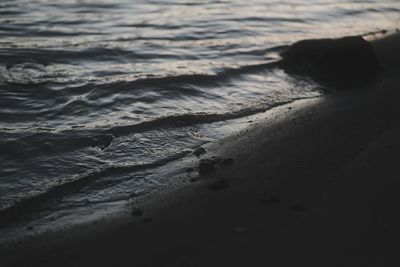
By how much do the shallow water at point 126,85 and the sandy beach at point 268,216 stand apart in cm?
40

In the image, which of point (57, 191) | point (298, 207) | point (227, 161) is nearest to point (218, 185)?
point (227, 161)

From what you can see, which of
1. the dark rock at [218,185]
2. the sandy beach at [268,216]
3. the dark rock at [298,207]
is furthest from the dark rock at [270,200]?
the dark rock at [218,185]

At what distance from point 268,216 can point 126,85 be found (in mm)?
3443

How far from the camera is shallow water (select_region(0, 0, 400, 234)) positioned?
3975 millimetres

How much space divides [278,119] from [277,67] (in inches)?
92.1

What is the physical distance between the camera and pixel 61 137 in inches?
184

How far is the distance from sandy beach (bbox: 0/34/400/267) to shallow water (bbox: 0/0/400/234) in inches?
15.7

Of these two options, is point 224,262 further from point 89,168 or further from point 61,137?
point 61,137

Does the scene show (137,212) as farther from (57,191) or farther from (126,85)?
(126,85)

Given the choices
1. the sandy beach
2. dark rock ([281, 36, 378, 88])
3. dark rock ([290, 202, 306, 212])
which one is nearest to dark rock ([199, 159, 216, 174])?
the sandy beach

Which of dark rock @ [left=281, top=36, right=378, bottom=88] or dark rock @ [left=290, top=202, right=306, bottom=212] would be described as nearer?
dark rock @ [left=290, top=202, right=306, bottom=212]

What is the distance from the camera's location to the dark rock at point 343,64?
660 centimetres

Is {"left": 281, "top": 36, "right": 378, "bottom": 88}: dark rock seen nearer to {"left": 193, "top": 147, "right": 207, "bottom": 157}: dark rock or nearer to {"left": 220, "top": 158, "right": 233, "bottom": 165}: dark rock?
{"left": 193, "top": 147, "right": 207, "bottom": 157}: dark rock

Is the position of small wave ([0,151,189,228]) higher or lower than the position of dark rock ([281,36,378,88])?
lower
